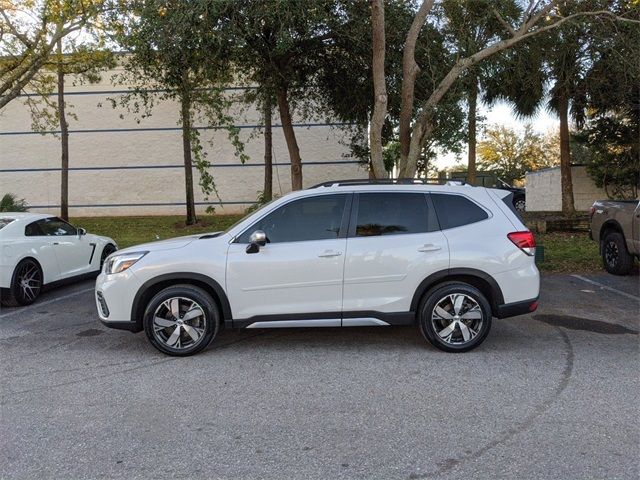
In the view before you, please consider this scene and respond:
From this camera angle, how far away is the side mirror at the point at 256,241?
4973 mm

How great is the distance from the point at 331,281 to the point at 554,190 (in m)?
21.8

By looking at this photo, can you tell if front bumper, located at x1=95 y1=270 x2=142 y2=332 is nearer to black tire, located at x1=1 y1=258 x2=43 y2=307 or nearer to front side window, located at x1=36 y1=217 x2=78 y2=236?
black tire, located at x1=1 y1=258 x2=43 y2=307

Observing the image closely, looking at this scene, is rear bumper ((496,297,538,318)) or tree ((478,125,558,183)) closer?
rear bumper ((496,297,538,318))

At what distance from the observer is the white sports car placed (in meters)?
7.53

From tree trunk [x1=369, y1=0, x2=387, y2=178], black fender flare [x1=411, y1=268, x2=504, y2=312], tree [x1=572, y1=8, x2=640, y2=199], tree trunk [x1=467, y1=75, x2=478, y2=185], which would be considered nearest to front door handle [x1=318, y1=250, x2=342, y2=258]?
black fender flare [x1=411, y1=268, x2=504, y2=312]

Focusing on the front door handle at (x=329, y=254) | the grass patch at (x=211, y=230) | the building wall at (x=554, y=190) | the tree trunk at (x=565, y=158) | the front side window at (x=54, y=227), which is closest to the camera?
the front door handle at (x=329, y=254)

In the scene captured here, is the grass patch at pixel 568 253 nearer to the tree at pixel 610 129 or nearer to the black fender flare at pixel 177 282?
the tree at pixel 610 129

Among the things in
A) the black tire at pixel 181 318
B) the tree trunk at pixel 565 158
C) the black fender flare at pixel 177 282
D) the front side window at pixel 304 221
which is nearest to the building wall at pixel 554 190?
the tree trunk at pixel 565 158

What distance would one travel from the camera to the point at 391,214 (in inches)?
208

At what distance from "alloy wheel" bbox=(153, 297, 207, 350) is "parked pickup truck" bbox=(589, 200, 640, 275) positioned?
7.35 metres

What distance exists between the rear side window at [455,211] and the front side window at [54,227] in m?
6.48

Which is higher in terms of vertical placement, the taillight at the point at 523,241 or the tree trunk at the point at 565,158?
the tree trunk at the point at 565,158

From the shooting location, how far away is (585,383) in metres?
4.37

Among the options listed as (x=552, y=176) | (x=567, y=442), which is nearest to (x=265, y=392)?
(x=567, y=442)
